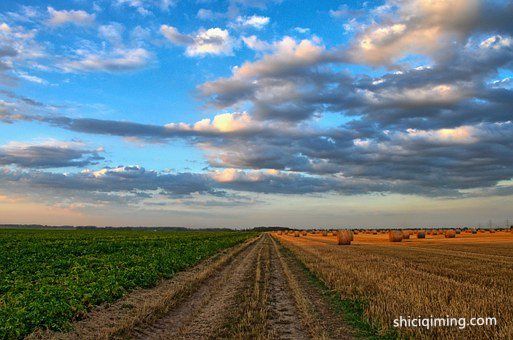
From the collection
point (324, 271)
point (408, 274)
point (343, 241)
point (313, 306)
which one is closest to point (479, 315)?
point (313, 306)

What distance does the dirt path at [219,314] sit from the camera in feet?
32.2

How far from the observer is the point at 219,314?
38.5 feet

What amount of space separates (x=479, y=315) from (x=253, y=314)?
589 cm

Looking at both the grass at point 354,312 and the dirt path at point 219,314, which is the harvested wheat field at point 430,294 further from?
the dirt path at point 219,314

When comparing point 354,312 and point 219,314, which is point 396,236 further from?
point 219,314

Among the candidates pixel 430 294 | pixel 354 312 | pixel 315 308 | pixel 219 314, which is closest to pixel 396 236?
pixel 430 294

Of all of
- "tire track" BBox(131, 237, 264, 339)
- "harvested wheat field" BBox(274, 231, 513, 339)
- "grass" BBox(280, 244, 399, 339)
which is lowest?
"tire track" BBox(131, 237, 264, 339)

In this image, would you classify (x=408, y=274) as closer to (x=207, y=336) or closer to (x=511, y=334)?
(x=511, y=334)

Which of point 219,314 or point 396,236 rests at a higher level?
point 396,236

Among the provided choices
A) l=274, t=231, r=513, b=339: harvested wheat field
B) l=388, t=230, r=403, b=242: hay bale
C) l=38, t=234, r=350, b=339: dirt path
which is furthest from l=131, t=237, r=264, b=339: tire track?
l=388, t=230, r=403, b=242: hay bale

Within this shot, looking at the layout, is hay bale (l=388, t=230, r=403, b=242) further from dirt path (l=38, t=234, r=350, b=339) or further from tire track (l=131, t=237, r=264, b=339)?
tire track (l=131, t=237, r=264, b=339)

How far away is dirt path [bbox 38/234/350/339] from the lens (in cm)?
982

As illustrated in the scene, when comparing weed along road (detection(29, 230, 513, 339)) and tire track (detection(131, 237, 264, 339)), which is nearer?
weed along road (detection(29, 230, 513, 339))

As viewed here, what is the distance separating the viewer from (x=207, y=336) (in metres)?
9.52
